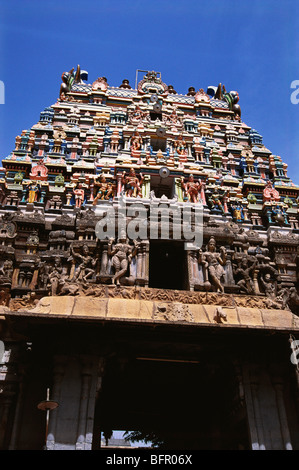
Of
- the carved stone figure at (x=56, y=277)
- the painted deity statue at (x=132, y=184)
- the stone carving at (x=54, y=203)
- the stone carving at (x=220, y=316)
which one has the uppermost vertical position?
the painted deity statue at (x=132, y=184)

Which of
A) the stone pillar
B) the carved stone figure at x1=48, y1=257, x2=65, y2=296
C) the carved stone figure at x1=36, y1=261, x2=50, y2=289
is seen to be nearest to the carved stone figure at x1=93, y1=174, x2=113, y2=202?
the carved stone figure at x1=48, y1=257, x2=65, y2=296

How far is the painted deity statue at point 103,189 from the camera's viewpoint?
17.6m

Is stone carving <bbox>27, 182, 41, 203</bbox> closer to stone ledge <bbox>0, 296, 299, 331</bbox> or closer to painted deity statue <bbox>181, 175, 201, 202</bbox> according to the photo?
painted deity statue <bbox>181, 175, 201, 202</bbox>

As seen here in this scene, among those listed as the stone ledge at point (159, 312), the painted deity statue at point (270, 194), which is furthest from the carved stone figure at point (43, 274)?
the painted deity statue at point (270, 194)

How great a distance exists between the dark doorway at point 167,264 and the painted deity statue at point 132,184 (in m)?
2.75

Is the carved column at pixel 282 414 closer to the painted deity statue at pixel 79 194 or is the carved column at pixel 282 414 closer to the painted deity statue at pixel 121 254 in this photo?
the painted deity statue at pixel 121 254

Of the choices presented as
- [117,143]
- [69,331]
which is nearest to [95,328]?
[69,331]

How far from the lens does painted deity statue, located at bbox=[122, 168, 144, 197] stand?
17.8m

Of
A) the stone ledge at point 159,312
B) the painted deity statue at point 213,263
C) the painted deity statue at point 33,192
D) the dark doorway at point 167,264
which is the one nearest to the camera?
the stone ledge at point 159,312

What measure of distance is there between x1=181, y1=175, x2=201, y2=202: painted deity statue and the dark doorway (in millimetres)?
2920

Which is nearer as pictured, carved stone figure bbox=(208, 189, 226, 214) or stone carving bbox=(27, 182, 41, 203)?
stone carving bbox=(27, 182, 41, 203)

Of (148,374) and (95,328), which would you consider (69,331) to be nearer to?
(95,328)

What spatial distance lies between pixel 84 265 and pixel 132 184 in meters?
5.04
